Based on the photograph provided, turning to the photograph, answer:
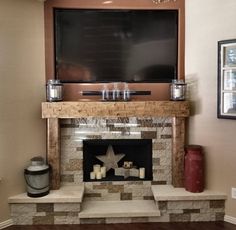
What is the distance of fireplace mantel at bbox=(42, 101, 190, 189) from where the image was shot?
10.4 feet

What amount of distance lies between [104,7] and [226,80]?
1.65 metres

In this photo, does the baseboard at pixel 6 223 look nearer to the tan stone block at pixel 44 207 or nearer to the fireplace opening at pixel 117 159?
the tan stone block at pixel 44 207

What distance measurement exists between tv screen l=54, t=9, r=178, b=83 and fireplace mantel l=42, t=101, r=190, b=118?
0.40m

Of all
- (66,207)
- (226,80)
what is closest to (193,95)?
(226,80)

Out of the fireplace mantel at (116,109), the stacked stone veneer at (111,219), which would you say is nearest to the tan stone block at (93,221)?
the stacked stone veneer at (111,219)

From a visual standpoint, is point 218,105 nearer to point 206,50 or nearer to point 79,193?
point 206,50

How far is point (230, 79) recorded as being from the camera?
10.0 ft

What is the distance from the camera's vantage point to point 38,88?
3338 millimetres

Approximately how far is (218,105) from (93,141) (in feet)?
4.96

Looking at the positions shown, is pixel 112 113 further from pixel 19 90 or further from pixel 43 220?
pixel 43 220

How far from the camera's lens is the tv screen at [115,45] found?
133 inches

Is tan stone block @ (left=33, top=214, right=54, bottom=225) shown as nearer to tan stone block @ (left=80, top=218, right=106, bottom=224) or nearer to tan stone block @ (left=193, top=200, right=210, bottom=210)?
tan stone block @ (left=80, top=218, right=106, bottom=224)

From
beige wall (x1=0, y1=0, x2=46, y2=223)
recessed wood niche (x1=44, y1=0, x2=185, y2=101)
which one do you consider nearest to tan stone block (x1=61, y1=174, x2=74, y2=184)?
beige wall (x1=0, y1=0, x2=46, y2=223)

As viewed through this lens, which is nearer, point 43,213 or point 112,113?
point 43,213
